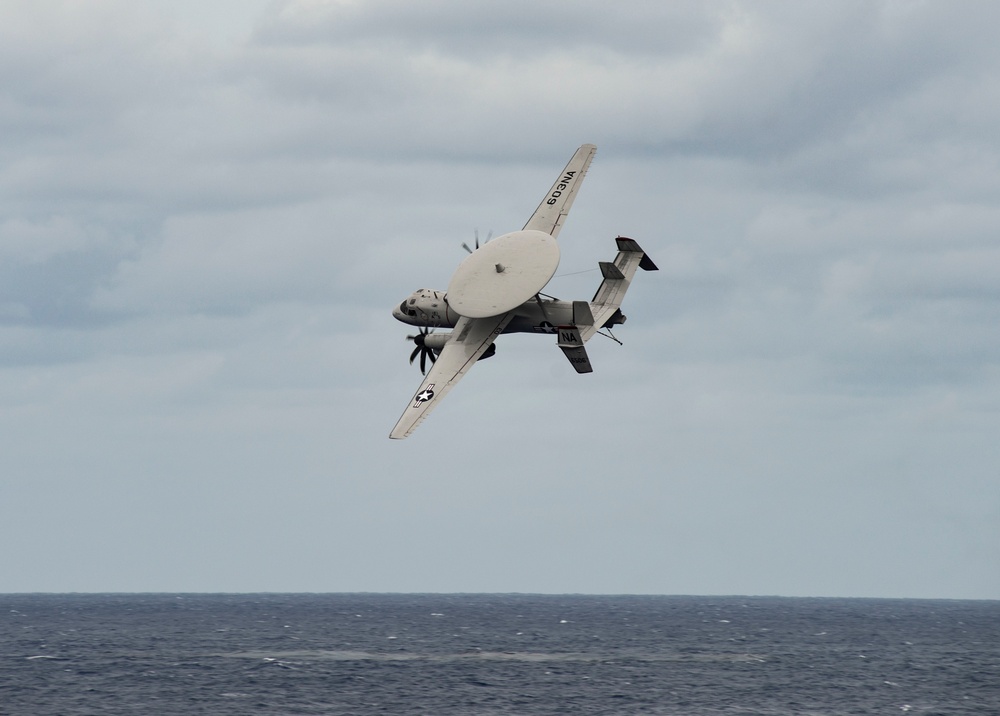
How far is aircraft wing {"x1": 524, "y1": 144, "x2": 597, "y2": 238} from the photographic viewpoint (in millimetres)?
77625

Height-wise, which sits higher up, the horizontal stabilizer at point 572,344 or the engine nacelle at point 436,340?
the engine nacelle at point 436,340

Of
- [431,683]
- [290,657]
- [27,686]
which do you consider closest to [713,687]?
[431,683]

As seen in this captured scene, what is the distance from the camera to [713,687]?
163875 mm

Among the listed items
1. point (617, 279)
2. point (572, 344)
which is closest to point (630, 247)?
point (617, 279)

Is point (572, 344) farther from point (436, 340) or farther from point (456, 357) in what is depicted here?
point (436, 340)

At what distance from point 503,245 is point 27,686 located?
121 meters

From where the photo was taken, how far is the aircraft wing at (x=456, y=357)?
64.4 meters

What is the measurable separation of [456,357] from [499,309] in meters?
5.33

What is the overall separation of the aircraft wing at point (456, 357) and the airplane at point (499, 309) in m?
0.05

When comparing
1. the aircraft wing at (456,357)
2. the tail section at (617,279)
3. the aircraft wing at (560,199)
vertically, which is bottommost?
the aircraft wing at (456,357)

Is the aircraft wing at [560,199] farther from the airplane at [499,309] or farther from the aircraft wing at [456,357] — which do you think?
the aircraft wing at [456,357]

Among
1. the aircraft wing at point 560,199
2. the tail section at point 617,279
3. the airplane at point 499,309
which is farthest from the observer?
the aircraft wing at point 560,199

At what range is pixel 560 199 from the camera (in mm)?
78625

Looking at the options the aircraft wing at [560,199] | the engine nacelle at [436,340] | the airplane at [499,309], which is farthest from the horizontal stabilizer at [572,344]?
the aircraft wing at [560,199]
